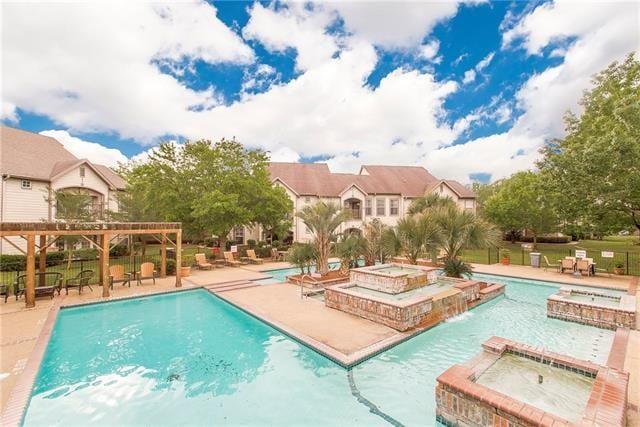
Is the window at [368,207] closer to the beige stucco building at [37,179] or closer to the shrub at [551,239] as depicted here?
the shrub at [551,239]

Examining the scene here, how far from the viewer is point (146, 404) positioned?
541cm

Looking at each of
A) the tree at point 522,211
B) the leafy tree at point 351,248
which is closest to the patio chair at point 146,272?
the leafy tree at point 351,248

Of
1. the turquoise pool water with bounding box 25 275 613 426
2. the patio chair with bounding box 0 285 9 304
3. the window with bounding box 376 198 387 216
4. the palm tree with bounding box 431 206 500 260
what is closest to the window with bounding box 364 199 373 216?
the window with bounding box 376 198 387 216

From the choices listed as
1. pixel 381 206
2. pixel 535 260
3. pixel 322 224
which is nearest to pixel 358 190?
pixel 381 206

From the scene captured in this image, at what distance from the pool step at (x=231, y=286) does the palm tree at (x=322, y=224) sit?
3.85m

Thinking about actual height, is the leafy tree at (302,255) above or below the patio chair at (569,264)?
above

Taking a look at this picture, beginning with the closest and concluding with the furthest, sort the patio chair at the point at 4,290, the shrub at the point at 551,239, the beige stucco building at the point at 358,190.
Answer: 1. the patio chair at the point at 4,290
2. the beige stucco building at the point at 358,190
3. the shrub at the point at 551,239

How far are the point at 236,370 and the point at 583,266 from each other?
19472 mm

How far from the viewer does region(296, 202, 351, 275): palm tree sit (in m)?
15.1

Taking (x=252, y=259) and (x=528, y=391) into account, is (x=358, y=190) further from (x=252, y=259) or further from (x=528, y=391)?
(x=528, y=391)

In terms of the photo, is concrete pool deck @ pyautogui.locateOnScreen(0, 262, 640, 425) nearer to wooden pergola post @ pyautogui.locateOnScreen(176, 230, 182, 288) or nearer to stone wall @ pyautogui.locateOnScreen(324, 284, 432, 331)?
stone wall @ pyautogui.locateOnScreen(324, 284, 432, 331)

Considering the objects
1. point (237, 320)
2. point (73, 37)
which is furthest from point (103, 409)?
point (73, 37)

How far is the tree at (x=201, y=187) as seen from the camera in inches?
806

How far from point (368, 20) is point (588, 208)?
59.1ft
